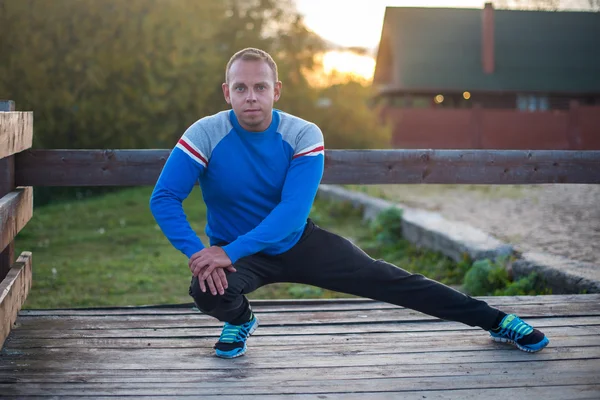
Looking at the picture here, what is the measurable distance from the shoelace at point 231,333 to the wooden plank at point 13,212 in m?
1.09

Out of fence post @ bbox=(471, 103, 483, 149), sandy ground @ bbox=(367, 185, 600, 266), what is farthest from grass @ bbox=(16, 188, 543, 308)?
fence post @ bbox=(471, 103, 483, 149)

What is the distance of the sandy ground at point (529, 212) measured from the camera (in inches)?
310

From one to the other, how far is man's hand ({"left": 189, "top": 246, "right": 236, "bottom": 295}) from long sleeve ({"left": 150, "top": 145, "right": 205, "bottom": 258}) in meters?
0.07

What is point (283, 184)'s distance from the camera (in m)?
3.52

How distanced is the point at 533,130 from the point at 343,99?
35.6 ft

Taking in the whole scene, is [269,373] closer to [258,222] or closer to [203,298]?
[203,298]

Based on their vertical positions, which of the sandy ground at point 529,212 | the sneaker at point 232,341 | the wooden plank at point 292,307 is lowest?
the sandy ground at point 529,212

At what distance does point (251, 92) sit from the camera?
3.42m

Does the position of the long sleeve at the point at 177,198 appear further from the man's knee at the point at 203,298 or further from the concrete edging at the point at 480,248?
the concrete edging at the point at 480,248

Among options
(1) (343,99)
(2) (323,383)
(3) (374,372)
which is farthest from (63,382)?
(1) (343,99)

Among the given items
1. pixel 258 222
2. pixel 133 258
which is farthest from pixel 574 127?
pixel 258 222

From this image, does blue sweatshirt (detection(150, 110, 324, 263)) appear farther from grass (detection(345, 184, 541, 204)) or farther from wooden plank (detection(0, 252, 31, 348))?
grass (detection(345, 184, 541, 204))

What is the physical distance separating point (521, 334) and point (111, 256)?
18.0ft

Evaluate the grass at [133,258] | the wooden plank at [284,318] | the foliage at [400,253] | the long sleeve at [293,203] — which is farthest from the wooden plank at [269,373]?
the foliage at [400,253]
